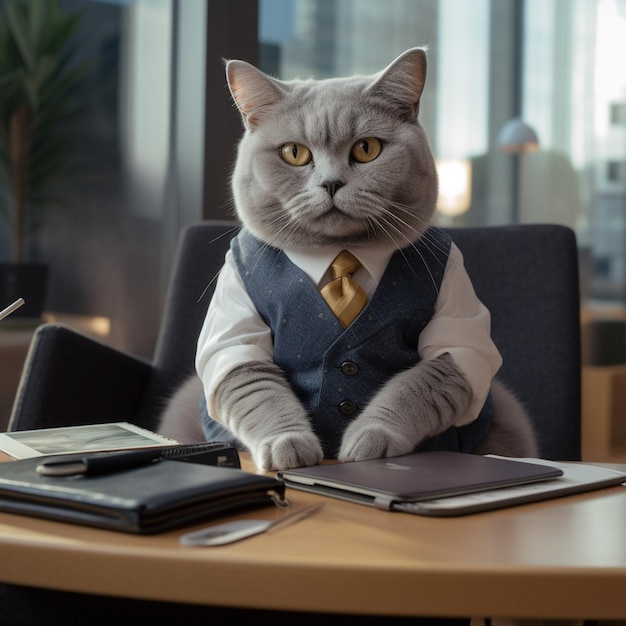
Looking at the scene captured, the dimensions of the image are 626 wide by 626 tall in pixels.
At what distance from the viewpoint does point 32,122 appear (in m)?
2.37

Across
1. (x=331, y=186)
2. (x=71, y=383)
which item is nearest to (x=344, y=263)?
(x=331, y=186)

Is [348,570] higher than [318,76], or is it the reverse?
[318,76]

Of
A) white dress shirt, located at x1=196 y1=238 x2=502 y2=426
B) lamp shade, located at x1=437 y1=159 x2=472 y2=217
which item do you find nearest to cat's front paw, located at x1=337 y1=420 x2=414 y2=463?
white dress shirt, located at x1=196 y1=238 x2=502 y2=426

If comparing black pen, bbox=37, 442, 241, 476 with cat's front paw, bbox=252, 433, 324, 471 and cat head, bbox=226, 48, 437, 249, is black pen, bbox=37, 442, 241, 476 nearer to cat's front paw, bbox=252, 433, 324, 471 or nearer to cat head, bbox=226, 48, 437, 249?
cat's front paw, bbox=252, 433, 324, 471

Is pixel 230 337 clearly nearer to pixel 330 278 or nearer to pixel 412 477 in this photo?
pixel 330 278

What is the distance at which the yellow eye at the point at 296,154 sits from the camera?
1.07 metres

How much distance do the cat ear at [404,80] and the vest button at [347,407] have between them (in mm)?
387

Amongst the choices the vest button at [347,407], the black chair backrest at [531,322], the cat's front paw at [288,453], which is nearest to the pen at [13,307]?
the cat's front paw at [288,453]

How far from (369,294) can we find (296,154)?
20 centimetres

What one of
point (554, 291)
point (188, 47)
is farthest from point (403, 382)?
point (188, 47)

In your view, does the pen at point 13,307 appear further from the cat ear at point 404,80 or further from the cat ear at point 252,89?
the cat ear at point 404,80

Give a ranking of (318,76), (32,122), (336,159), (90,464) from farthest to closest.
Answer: (318,76)
(32,122)
(336,159)
(90,464)

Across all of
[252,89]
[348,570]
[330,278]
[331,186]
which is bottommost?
[348,570]

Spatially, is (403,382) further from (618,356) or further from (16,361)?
(618,356)
